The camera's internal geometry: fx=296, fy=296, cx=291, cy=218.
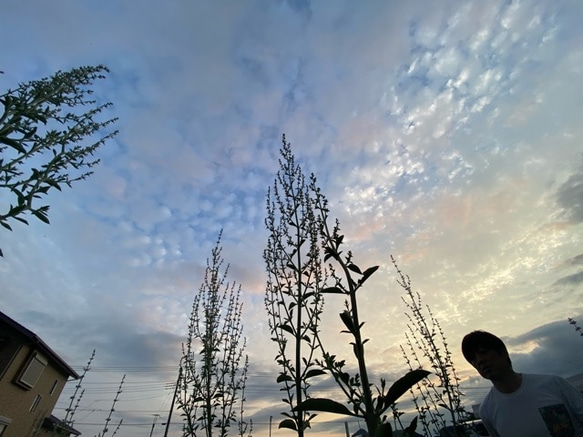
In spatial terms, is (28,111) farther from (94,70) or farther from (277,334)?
(277,334)

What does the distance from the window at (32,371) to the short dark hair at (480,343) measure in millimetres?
22020

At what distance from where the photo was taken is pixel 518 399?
2.47 metres

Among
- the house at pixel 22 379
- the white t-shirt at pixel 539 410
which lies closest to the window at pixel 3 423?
the house at pixel 22 379

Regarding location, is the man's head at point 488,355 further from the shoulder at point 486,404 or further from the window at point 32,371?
the window at point 32,371

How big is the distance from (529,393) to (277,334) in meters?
3.20

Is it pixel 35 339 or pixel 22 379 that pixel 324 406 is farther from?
pixel 22 379

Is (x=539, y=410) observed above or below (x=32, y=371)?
below

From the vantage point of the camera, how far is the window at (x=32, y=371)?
16.2m

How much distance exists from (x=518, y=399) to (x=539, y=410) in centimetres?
16

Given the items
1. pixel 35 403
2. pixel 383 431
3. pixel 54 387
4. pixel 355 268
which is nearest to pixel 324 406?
pixel 383 431

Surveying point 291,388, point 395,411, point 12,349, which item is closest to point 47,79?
point 291,388

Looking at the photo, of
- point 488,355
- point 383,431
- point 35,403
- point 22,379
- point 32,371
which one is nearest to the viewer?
point 383,431

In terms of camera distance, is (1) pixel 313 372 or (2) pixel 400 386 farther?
(1) pixel 313 372

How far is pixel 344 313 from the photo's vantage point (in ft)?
5.85
